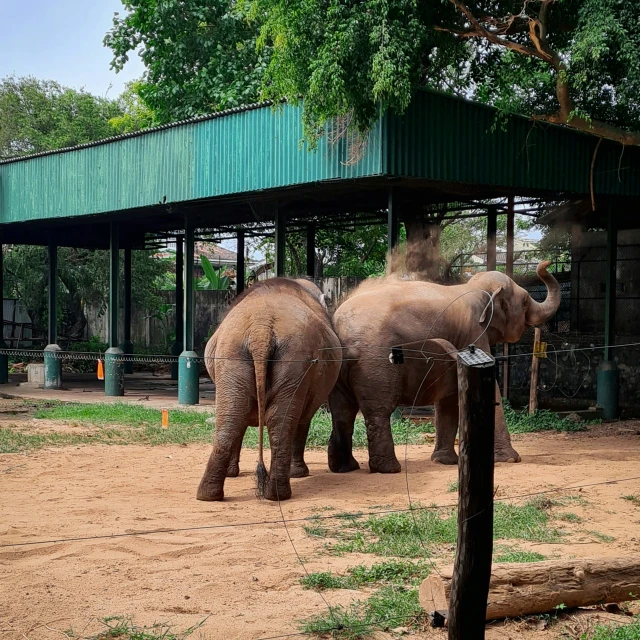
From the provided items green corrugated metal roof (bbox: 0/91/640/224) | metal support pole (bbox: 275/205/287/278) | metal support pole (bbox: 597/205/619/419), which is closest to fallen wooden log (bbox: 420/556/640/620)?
green corrugated metal roof (bbox: 0/91/640/224)

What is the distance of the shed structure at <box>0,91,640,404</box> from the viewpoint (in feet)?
45.2

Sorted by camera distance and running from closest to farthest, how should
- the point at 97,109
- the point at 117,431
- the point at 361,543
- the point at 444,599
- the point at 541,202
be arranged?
the point at 444,599 < the point at 361,543 < the point at 117,431 < the point at 541,202 < the point at 97,109

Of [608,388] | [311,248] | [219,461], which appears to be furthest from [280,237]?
[219,461]

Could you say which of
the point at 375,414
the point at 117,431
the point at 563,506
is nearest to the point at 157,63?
the point at 117,431

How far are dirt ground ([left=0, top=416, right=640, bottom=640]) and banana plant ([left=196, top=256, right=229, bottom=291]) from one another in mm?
20338

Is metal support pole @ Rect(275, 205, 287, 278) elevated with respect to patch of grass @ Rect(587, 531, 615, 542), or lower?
elevated

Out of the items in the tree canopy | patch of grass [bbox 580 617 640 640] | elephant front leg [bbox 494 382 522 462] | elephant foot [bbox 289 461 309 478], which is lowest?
patch of grass [bbox 580 617 640 640]

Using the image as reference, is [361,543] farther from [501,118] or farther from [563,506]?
[501,118]

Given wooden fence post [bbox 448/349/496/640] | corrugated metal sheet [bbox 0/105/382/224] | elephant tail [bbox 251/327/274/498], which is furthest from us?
corrugated metal sheet [bbox 0/105/382/224]

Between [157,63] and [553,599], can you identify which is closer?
[553,599]

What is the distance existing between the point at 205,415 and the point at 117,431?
2208mm

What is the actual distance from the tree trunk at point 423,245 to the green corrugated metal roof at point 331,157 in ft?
9.22

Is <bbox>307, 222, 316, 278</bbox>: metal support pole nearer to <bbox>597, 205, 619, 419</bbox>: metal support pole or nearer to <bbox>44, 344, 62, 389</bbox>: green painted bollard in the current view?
<bbox>597, 205, 619, 419</bbox>: metal support pole

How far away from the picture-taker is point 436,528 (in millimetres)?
7316
